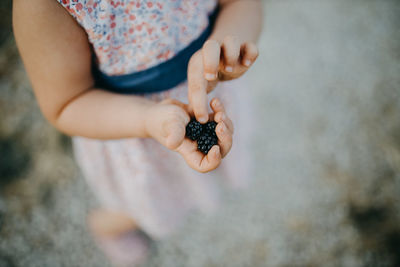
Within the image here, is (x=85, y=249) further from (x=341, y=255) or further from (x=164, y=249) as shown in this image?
(x=341, y=255)

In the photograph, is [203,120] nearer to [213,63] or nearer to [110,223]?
[213,63]

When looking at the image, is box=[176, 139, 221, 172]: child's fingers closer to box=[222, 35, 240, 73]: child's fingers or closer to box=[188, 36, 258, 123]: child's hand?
box=[188, 36, 258, 123]: child's hand

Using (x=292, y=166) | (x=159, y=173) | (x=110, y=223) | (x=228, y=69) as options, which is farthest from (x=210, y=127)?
(x=292, y=166)

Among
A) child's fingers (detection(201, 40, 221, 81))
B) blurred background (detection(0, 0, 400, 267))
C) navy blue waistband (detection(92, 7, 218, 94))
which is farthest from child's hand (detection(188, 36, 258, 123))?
blurred background (detection(0, 0, 400, 267))

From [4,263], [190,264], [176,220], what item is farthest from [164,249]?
[4,263]

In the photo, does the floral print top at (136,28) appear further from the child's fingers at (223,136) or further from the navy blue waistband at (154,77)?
the child's fingers at (223,136)

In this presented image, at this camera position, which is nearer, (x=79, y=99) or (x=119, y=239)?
(x=79, y=99)
